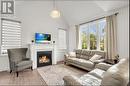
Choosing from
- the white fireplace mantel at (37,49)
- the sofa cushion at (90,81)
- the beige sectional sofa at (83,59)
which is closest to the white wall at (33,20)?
the white fireplace mantel at (37,49)

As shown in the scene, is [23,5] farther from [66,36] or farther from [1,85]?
[1,85]

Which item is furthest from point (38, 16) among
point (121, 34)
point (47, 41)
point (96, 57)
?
point (121, 34)

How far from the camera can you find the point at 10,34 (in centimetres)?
474

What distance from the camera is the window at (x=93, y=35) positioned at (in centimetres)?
494

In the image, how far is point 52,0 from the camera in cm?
595

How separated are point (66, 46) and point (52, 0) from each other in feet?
10.2

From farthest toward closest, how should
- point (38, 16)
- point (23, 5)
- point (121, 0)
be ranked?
point (38, 16) → point (23, 5) → point (121, 0)

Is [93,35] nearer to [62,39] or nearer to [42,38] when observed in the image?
[62,39]

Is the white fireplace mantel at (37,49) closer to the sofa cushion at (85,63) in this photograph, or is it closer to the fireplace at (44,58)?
the fireplace at (44,58)

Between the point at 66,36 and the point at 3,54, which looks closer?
the point at 3,54

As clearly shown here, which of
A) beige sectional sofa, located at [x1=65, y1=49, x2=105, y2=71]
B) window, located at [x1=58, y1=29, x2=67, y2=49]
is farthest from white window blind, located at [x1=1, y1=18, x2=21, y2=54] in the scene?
beige sectional sofa, located at [x1=65, y1=49, x2=105, y2=71]

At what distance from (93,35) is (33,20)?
11.2 feet

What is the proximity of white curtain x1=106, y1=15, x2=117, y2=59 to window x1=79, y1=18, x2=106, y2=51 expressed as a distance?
0.44 meters

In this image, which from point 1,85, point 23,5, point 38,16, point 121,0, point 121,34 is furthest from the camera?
point 38,16
